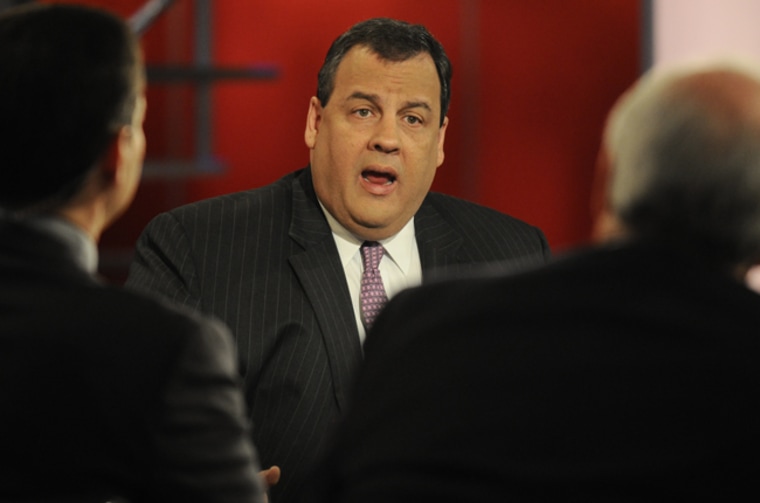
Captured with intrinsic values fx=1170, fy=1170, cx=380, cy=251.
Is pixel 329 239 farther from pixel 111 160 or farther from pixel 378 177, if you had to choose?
pixel 111 160

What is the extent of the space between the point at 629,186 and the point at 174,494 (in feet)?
1.57

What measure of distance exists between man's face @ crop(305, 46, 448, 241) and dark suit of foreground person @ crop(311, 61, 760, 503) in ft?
3.44

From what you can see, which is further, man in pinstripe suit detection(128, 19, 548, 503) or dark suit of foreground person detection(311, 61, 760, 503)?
man in pinstripe suit detection(128, 19, 548, 503)

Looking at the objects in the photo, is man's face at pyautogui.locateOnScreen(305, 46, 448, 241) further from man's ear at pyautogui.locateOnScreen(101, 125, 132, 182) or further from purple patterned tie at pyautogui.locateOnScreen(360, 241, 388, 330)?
man's ear at pyautogui.locateOnScreen(101, 125, 132, 182)

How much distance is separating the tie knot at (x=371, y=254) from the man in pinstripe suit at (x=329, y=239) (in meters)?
0.01

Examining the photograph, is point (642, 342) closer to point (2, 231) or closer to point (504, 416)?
point (504, 416)

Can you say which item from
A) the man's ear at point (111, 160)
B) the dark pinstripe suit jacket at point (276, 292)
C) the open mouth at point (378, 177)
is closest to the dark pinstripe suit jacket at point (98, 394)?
the man's ear at point (111, 160)

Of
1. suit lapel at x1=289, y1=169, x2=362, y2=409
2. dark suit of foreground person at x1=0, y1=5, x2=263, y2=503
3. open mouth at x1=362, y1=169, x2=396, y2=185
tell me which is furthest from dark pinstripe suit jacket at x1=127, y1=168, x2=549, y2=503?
dark suit of foreground person at x1=0, y1=5, x2=263, y2=503

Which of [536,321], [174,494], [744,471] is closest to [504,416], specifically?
[536,321]

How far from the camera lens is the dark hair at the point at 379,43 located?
213cm

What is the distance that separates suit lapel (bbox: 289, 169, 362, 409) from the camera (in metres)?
1.92

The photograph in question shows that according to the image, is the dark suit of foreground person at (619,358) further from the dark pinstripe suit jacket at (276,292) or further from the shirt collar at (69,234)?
the dark pinstripe suit jacket at (276,292)

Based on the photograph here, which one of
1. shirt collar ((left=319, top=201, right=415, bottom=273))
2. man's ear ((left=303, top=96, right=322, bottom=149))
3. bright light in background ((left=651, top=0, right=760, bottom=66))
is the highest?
bright light in background ((left=651, top=0, right=760, bottom=66))

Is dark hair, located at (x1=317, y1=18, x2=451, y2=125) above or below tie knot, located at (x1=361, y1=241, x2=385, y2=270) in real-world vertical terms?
above
